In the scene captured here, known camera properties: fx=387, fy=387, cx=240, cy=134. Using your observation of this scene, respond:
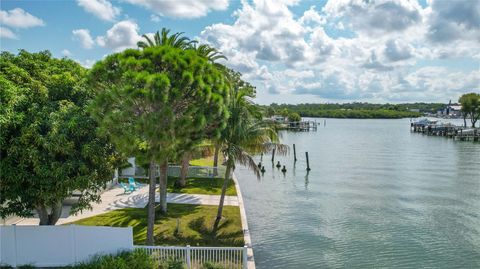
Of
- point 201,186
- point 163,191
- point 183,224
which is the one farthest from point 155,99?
point 201,186

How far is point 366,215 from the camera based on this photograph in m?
23.2

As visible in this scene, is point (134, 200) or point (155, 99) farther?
point (134, 200)

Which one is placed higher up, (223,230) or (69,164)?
(69,164)

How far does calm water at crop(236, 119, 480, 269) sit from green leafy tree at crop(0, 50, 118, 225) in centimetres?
788

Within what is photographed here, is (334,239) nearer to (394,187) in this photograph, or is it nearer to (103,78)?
(103,78)

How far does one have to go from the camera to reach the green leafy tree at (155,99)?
11.3 meters

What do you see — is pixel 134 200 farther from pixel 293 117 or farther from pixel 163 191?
pixel 293 117

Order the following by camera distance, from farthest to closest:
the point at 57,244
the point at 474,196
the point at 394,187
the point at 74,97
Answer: the point at 394,187, the point at 474,196, the point at 74,97, the point at 57,244

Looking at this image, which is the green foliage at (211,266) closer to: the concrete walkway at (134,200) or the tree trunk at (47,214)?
the tree trunk at (47,214)

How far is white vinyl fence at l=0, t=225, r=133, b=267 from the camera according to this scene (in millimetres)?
11820

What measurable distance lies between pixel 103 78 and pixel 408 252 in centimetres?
1455

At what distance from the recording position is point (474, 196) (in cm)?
2889

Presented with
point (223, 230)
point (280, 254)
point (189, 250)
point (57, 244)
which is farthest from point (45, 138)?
point (280, 254)

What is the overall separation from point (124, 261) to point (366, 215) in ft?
53.1
